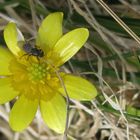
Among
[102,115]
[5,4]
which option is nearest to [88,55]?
[102,115]

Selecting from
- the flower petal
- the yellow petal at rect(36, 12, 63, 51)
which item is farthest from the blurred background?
the flower petal

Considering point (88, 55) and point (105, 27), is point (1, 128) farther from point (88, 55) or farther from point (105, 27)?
point (105, 27)

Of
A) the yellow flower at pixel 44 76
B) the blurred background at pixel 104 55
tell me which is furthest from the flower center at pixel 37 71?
the blurred background at pixel 104 55

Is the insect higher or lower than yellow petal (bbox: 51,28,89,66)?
higher

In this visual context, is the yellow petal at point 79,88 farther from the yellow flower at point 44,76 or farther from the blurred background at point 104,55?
the blurred background at point 104,55

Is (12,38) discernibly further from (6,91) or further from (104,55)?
(104,55)

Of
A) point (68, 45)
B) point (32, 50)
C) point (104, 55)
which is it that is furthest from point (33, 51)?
point (104, 55)

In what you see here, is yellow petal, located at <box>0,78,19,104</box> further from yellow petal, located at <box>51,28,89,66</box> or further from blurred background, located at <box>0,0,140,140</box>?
blurred background, located at <box>0,0,140,140</box>
